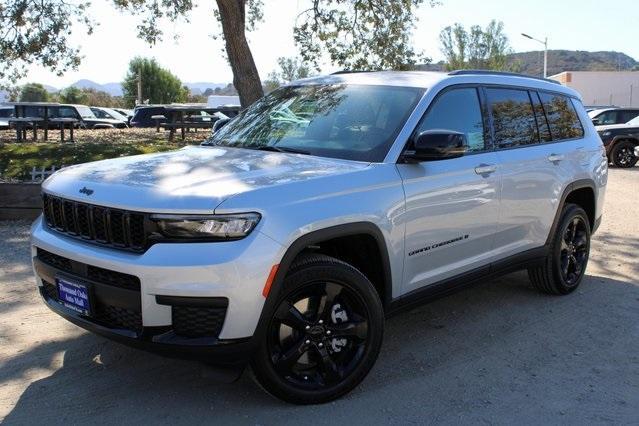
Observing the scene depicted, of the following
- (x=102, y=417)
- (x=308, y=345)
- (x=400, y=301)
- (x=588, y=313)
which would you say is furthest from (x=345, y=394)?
(x=588, y=313)

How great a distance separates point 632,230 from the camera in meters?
8.48

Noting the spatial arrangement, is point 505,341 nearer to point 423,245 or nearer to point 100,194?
point 423,245

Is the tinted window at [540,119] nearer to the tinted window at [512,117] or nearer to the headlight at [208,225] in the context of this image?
the tinted window at [512,117]

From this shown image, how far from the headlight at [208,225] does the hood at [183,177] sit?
0.04 metres

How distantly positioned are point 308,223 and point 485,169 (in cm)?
171

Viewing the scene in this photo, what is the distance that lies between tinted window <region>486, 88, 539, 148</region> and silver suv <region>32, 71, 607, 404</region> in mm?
16

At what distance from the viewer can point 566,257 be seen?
5.65m

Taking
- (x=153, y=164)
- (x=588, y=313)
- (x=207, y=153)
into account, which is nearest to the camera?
(x=153, y=164)

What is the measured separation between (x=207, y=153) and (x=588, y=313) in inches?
129

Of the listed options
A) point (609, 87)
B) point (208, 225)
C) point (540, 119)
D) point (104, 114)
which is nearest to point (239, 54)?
point (540, 119)

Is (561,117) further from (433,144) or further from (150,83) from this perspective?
(150,83)

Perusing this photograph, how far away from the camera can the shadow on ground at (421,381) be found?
11.2ft

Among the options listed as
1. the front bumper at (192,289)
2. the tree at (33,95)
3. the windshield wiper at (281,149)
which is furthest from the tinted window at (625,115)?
the tree at (33,95)

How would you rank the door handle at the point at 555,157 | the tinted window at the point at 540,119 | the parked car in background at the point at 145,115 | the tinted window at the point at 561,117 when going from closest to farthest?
1. the door handle at the point at 555,157
2. the tinted window at the point at 540,119
3. the tinted window at the point at 561,117
4. the parked car in background at the point at 145,115
